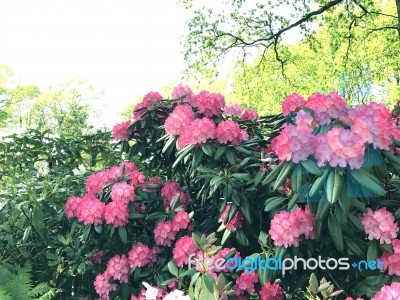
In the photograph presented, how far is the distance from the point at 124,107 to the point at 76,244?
96.5ft

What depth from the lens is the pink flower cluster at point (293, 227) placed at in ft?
7.09

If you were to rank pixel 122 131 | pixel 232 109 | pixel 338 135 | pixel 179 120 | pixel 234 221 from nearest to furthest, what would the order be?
pixel 338 135 → pixel 234 221 → pixel 179 120 → pixel 232 109 → pixel 122 131

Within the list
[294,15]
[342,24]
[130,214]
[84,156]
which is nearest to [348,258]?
[130,214]

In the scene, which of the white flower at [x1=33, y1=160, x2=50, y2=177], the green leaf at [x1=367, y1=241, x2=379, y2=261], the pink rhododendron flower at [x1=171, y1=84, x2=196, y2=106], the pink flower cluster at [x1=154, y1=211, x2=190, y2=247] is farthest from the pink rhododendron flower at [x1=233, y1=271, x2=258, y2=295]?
the white flower at [x1=33, y1=160, x2=50, y2=177]

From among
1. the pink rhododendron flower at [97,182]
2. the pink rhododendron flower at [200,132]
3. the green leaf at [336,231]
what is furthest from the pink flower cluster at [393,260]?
the pink rhododendron flower at [97,182]

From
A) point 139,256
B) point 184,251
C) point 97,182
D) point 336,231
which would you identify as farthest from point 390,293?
point 97,182

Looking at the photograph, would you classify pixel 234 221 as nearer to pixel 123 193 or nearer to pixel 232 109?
pixel 123 193

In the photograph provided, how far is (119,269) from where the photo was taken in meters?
2.74

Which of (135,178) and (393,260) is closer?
(393,260)

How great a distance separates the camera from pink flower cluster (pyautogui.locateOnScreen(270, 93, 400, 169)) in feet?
6.46

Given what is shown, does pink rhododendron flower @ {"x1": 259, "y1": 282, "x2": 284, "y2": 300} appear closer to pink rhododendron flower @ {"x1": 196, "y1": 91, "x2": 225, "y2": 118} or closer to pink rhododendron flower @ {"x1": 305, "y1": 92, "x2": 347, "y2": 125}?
pink rhododendron flower @ {"x1": 305, "y1": 92, "x2": 347, "y2": 125}

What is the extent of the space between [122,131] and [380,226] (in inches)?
70.5

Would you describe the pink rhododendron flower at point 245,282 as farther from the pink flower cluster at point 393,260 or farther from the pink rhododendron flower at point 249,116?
the pink rhododendron flower at point 249,116

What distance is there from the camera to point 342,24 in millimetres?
9656
